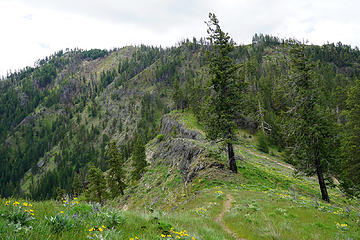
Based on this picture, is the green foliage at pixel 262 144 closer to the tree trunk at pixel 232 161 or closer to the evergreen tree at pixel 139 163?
the evergreen tree at pixel 139 163

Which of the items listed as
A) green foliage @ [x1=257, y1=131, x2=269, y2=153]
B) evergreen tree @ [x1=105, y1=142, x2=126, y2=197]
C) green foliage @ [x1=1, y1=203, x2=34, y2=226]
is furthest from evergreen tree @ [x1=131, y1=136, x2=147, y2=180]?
green foliage @ [x1=1, y1=203, x2=34, y2=226]

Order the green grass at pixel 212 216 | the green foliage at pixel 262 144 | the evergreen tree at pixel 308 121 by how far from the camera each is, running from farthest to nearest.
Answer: the green foliage at pixel 262 144, the evergreen tree at pixel 308 121, the green grass at pixel 212 216

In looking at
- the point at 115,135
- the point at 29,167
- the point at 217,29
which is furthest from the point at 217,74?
the point at 29,167

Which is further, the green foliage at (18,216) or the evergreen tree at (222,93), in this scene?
the evergreen tree at (222,93)

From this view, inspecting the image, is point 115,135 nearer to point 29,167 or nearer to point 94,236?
point 29,167

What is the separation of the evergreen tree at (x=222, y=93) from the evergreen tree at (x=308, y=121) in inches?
219

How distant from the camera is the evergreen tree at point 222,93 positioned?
21234 millimetres

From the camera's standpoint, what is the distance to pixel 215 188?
60.1 feet

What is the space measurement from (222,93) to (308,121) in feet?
29.0

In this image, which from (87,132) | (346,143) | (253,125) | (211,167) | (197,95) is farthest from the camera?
(87,132)

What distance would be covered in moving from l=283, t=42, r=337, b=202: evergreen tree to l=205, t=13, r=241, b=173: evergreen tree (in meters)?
5.55

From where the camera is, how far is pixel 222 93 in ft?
72.0

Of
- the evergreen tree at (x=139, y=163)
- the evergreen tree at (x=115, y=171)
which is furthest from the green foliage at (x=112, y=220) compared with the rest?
the evergreen tree at (x=139, y=163)

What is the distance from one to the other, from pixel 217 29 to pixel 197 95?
181 ft
